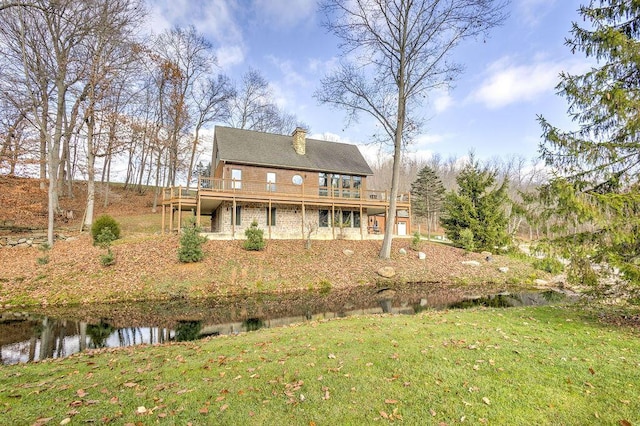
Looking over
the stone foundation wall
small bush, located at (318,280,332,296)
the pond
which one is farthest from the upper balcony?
the pond

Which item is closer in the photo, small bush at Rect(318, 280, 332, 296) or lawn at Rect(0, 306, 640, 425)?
lawn at Rect(0, 306, 640, 425)

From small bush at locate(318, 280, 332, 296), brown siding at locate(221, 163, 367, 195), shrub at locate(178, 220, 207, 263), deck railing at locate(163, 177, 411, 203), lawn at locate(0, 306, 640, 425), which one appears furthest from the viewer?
brown siding at locate(221, 163, 367, 195)

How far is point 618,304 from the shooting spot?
365 inches

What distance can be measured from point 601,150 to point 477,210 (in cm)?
1796

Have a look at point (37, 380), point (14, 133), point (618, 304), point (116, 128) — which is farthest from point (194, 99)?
point (618, 304)

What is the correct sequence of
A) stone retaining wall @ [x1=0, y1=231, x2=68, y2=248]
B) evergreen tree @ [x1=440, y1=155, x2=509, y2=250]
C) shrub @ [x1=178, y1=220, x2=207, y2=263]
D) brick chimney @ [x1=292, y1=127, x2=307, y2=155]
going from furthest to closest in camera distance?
brick chimney @ [x1=292, y1=127, x2=307, y2=155]
evergreen tree @ [x1=440, y1=155, x2=509, y2=250]
stone retaining wall @ [x1=0, y1=231, x2=68, y2=248]
shrub @ [x1=178, y1=220, x2=207, y2=263]

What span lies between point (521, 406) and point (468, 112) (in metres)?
21.3

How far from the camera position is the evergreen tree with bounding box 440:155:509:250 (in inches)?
896

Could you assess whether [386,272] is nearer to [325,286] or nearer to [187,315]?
[325,286]

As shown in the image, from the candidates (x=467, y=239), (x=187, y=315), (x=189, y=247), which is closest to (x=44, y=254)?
(x=189, y=247)

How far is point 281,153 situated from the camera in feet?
77.5

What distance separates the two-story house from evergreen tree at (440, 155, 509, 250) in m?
4.17

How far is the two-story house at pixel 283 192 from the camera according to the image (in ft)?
66.5

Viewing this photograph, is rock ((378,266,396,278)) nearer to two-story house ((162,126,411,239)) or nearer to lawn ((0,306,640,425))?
two-story house ((162,126,411,239))
